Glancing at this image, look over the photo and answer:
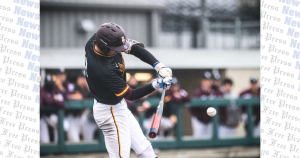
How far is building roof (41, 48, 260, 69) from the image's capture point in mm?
7598

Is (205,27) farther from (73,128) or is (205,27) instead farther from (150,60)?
(150,60)

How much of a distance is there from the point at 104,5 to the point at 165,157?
4.63m

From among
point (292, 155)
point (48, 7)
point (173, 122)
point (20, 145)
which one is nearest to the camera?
point (20, 145)

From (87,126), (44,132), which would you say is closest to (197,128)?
(87,126)

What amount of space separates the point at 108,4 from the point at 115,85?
20.5 ft

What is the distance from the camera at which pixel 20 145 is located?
4.27m

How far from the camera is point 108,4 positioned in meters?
9.12

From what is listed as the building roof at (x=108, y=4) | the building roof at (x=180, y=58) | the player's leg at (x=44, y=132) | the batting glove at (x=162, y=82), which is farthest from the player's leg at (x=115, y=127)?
the building roof at (x=108, y=4)

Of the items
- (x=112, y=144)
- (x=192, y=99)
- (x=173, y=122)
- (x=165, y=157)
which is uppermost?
(x=112, y=144)

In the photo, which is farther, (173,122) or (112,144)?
(173,122)

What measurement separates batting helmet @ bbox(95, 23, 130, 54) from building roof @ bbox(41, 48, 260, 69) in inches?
176

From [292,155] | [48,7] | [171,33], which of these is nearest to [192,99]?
[292,155]

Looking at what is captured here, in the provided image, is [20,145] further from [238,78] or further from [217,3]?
[217,3]

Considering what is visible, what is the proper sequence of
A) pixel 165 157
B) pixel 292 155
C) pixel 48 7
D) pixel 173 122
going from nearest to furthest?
Answer: 1. pixel 292 155
2. pixel 165 157
3. pixel 173 122
4. pixel 48 7
